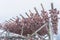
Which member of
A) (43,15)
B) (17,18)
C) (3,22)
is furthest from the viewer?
(3,22)

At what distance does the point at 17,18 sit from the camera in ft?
29.9

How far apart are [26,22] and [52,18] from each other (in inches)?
69.8

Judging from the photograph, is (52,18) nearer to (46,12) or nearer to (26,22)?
(46,12)

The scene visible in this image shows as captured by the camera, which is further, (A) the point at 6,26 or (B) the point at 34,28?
(A) the point at 6,26

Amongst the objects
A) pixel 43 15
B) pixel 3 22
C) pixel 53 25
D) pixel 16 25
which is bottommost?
pixel 53 25

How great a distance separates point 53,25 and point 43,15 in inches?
24.5

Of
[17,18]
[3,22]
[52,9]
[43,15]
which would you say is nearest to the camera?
[52,9]

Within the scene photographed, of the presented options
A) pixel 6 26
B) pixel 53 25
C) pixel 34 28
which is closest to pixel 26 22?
pixel 34 28

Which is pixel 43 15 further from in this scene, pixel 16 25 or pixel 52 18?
pixel 16 25

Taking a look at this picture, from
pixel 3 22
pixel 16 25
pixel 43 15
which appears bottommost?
pixel 43 15

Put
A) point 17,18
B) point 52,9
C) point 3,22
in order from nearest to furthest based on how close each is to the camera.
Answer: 1. point 52,9
2. point 17,18
3. point 3,22

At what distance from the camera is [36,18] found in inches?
283

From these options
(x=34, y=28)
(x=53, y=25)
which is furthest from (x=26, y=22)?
(x=53, y=25)

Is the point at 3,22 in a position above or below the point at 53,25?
above
